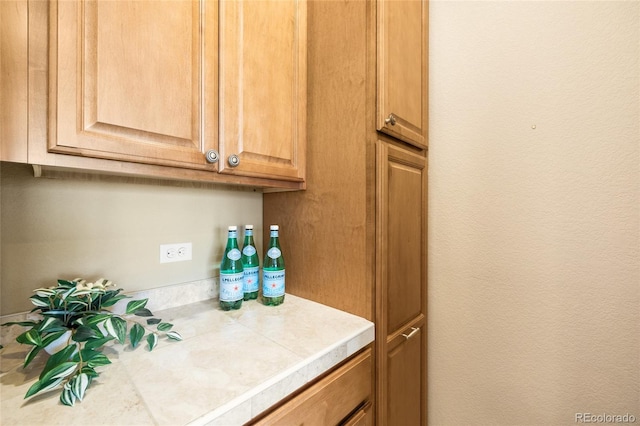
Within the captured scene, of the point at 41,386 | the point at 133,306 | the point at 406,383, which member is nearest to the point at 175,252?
the point at 133,306

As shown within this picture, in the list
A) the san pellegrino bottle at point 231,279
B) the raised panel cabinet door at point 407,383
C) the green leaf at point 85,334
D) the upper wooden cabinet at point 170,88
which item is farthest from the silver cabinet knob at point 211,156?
the raised panel cabinet door at point 407,383

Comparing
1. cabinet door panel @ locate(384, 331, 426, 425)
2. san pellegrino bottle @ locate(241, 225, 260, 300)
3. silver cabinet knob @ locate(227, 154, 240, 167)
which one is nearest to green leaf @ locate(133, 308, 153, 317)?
san pellegrino bottle @ locate(241, 225, 260, 300)

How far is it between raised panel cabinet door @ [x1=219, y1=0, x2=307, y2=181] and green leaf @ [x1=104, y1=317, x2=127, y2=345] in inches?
18.9

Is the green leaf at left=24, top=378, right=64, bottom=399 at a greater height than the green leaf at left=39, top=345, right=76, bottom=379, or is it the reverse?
the green leaf at left=39, top=345, right=76, bottom=379

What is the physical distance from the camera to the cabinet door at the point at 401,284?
2.96 ft

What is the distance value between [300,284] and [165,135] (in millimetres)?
751

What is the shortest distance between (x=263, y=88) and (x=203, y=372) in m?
0.89

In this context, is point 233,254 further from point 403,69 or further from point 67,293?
point 403,69

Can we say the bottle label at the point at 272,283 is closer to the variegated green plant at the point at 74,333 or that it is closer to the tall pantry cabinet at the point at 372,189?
the tall pantry cabinet at the point at 372,189

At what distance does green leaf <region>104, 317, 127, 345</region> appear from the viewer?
58 cm

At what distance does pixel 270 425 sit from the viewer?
1.88 feet

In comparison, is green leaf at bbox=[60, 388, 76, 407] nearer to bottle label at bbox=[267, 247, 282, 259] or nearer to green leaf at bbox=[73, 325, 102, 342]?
green leaf at bbox=[73, 325, 102, 342]

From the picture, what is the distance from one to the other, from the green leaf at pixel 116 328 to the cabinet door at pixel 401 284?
723 millimetres

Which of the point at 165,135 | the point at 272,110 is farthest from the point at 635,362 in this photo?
the point at 165,135
